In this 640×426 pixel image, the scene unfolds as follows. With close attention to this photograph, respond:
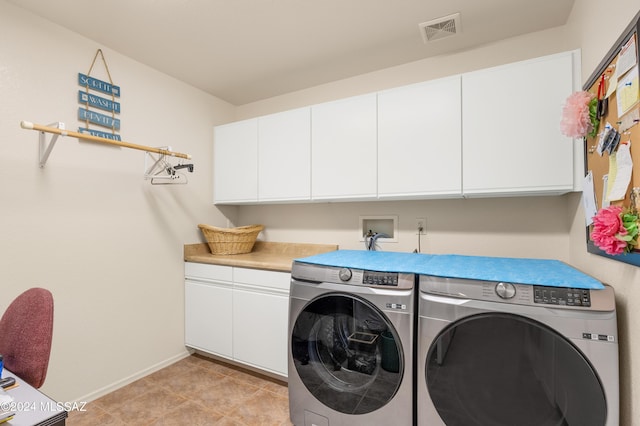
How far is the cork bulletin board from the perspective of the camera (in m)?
1.00

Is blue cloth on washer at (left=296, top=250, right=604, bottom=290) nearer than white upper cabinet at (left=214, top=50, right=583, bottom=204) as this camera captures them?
Yes

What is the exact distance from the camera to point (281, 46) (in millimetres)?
2119

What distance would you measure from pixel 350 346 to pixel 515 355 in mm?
733

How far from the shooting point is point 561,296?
117 cm

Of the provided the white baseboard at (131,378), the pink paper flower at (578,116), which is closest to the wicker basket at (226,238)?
the white baseboard at (131,378)

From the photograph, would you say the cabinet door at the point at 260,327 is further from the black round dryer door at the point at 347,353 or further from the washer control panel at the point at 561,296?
the washer control panel at the point at 561,296

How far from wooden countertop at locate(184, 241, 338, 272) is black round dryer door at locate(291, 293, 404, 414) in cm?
53

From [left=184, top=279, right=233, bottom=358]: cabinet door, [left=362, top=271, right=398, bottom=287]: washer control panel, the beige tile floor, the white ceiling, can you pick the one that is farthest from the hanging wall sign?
[left=362, top=271, right=398, bottom=287]: washer control panel

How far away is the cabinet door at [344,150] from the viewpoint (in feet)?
6.93

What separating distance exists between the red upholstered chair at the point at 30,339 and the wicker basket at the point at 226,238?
1511 millimetres

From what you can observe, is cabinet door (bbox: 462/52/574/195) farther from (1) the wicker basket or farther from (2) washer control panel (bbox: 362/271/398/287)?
(1) the wicker basket

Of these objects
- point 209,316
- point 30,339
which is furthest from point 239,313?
point 30,339

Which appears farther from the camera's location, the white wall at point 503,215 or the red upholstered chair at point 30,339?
the white wall at point 503,215

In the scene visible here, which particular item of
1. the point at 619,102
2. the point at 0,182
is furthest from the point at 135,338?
the point at 619,102
